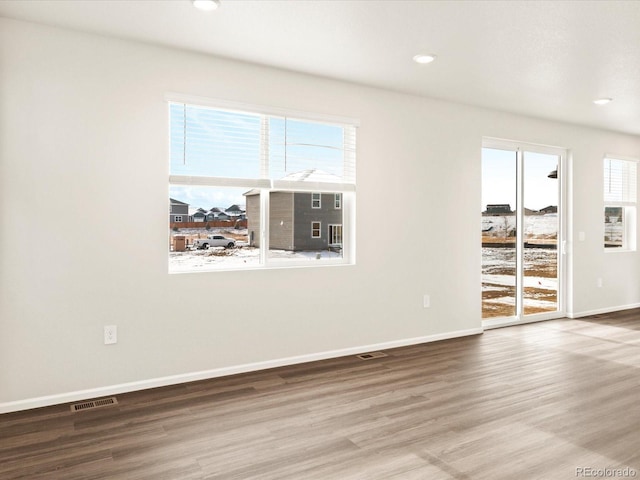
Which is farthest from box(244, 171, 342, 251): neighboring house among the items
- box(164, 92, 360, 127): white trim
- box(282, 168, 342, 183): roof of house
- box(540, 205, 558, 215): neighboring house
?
box(540, 205, 558, 215): neighboring house

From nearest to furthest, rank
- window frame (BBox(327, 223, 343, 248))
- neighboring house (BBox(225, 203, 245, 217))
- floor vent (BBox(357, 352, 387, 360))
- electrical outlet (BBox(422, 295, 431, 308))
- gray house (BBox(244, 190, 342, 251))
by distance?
1. neighboring house (BBox(225, 203, 245, 217))
2. gray house (BBox(244, 190, 342, 251))
3. floor vent (BBox(357, 352, 387, 360))
4. window frame (BBox(327, 223, 343, 248))
5. electrical outlet (BBox(422, 295, 431, 308))

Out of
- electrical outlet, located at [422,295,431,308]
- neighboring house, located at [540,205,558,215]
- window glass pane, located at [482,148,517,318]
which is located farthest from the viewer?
neighboring house, located at [540,205,558,215]

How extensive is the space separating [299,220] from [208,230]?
86 cm

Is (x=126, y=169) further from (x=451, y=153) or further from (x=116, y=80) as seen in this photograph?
(x=451, y=153)

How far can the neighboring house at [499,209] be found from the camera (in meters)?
5.57

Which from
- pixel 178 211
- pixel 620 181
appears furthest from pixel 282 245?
pixel 620 181

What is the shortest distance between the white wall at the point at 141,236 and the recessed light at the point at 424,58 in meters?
0.80

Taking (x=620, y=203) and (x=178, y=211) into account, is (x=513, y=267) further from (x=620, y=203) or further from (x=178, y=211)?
(x=178, y=211)

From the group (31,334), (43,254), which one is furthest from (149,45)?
(31,334)

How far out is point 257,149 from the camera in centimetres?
399

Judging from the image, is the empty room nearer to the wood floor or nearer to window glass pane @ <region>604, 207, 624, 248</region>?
the wood floor

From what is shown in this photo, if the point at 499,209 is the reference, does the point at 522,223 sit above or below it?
below

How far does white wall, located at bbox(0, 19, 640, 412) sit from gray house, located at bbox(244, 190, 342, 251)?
0.83 ft

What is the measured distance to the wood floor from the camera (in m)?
2.39
